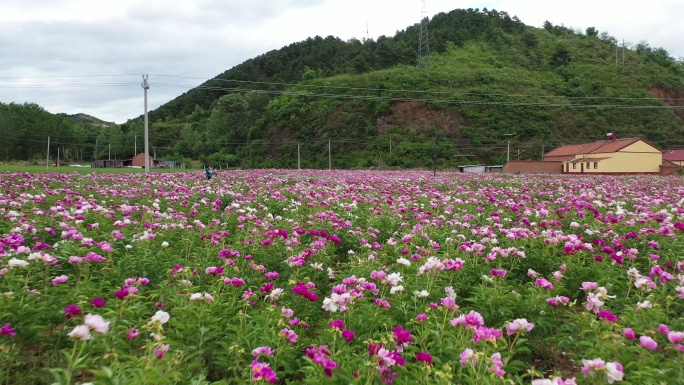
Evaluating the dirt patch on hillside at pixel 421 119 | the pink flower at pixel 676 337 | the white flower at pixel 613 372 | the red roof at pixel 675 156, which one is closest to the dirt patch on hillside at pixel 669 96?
the red roof at pixel 675 156

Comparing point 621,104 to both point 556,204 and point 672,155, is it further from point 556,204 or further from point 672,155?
point 556,204

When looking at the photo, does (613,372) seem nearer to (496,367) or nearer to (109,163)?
(496,367)

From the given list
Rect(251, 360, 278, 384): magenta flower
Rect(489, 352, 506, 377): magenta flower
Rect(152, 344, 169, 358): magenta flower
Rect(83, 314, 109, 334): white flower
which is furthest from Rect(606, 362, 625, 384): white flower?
Rect(83, 314, 109, 334): white flower

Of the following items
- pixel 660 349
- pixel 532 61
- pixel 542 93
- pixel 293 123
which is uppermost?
pixel 532 61

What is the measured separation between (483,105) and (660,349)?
68.3 meters

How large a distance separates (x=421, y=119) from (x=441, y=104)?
483 cm

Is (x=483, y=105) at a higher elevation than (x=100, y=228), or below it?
higher

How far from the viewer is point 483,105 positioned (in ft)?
216

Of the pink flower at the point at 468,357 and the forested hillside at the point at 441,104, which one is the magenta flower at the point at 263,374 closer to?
the pink flower at the point at 468,357

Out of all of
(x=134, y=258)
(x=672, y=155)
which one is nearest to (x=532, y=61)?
(x=672, y=155)

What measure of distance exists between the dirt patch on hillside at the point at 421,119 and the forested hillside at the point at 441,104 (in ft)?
0.60

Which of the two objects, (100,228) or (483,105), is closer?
(100,228)

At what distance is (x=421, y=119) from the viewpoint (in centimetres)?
6350

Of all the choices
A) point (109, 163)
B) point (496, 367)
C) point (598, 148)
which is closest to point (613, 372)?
point (496, 367)
